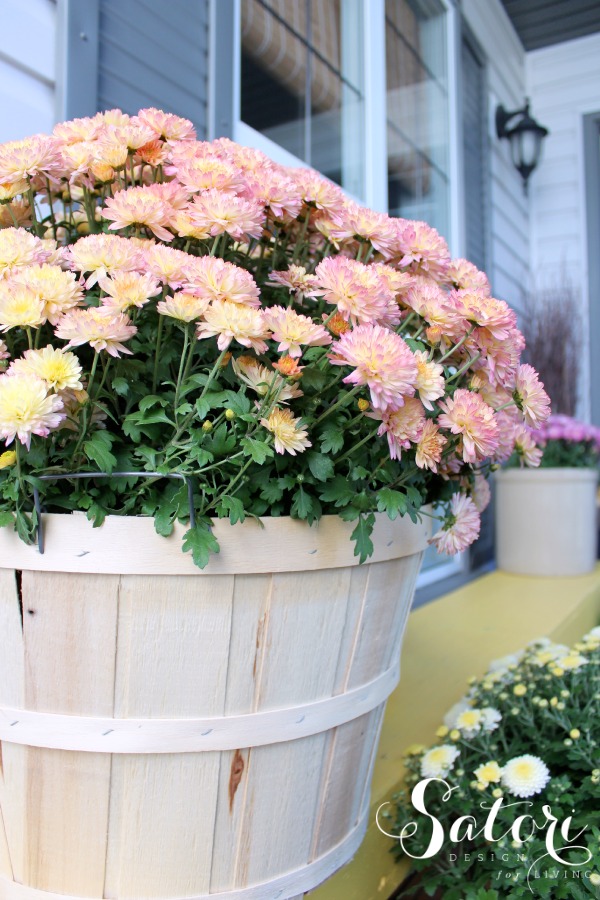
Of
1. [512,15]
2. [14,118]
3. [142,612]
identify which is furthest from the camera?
[512,15]

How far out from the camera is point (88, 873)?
24.5 inches

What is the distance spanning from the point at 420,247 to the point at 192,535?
471mm

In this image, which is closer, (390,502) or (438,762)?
(390,502)

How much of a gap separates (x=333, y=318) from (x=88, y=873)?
1.86 ft

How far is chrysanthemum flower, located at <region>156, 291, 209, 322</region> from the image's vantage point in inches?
22.6

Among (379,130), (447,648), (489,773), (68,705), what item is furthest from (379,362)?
(379,130)

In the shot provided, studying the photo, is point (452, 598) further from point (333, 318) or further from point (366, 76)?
point (333, 318)

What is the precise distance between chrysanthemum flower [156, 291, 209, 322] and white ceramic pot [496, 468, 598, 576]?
2.46 metres

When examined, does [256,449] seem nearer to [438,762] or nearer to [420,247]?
[420,247]

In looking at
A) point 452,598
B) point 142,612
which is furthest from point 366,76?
Result: point 142,612

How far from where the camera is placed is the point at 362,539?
631 millimetres

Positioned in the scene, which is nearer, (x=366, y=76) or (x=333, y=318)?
(x=333, y=318)

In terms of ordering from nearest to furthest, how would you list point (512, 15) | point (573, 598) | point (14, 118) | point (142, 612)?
point (142, 612) → point (14, 118) → point (573, 598) → point (512, 15)

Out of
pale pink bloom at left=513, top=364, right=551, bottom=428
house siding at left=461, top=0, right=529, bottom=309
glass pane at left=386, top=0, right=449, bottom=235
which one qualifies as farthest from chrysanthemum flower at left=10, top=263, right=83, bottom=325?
house siding at left=461, top=0, right=529, bottom=309
